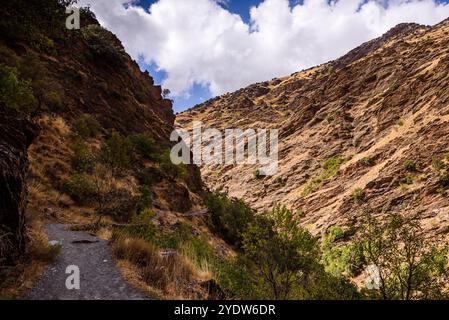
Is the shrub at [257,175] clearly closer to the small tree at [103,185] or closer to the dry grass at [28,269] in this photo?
the small tree at [103,185]

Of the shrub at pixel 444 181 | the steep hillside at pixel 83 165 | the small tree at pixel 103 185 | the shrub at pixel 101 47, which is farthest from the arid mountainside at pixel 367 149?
the shrub at pixel 101 47

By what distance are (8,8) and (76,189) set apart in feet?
27.5

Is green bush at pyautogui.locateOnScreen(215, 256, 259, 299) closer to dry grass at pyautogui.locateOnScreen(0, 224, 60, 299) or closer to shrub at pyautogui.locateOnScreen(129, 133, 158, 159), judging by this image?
dry grass at pyautogui.locateOnScreen(0, 224, 60, 299)

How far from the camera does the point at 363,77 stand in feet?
190

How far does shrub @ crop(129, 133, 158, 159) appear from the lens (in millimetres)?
29027

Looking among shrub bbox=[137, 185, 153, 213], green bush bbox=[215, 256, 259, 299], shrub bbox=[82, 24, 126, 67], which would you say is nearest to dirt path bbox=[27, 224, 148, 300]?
green bush bbox=[215, 256, 259, 299]

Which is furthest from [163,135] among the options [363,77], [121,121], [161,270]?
[363,77]

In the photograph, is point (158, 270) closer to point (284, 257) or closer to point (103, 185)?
point (284, 257)

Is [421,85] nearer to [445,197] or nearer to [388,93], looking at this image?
[388,93]

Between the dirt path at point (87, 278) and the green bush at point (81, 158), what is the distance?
876cm

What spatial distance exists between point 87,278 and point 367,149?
41.8m

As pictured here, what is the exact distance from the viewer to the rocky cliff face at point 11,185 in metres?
Answer: 5.61

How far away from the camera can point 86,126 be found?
23.9 m

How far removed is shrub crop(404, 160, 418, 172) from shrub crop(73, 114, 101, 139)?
28.9 meters
